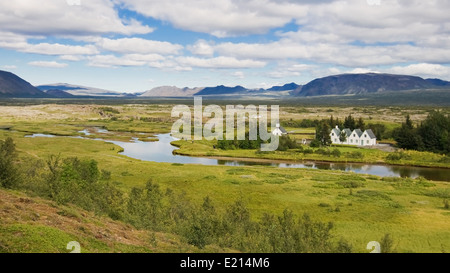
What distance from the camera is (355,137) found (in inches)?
4769

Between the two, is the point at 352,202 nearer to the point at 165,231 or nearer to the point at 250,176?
the point at 250,176

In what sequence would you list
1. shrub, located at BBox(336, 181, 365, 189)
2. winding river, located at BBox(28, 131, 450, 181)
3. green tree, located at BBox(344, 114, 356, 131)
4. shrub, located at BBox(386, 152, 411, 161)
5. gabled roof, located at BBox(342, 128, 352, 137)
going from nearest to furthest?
shrub, located at BBox(336, 181, 365, 189), winding river, located at BBox(28, 131, 450, 181), shrub, located at BBox(386, 152, 411, 161), gabled roof, located at BBox(342, 128, 352, 137), green tree, located at BBox(344, 114, 356, 131)

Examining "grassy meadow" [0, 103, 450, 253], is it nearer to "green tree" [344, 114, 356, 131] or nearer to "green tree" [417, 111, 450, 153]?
"green tree" [417, 111, 450, 153]

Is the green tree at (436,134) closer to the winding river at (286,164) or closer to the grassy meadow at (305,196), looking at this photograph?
the grassy meadow at (305,196)

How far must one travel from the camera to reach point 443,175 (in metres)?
77.1

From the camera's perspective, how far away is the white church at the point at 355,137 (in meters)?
118

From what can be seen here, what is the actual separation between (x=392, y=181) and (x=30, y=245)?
6223 cm

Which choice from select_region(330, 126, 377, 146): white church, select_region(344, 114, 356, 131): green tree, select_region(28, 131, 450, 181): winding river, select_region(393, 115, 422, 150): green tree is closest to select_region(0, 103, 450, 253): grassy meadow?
select_region(28, 131, 450, 181): winding river

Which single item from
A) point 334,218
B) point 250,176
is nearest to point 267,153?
point 250,176

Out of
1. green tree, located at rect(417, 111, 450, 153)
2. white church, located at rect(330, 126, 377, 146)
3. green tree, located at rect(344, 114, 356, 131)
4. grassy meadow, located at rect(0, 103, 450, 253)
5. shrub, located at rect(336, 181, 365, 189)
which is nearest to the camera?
grassy meadow, located at rect(0, 103, 450, 253)

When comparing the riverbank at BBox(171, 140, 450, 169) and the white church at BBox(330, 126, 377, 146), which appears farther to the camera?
the white church at BBox(330, 126, 377, 146)

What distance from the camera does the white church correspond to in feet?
388

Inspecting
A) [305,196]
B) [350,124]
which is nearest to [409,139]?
[350,124]

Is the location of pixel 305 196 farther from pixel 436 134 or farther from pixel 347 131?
pixel 347 131
